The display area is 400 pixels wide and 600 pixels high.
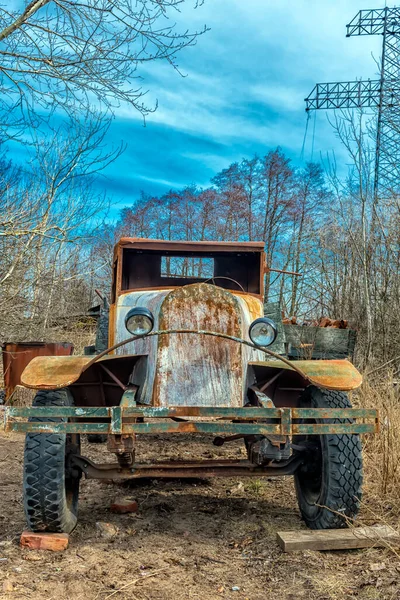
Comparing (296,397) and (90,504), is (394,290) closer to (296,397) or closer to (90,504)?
(296,397)

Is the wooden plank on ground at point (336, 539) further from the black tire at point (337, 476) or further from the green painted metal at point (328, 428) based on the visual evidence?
the green painted metal at point (328, 428)

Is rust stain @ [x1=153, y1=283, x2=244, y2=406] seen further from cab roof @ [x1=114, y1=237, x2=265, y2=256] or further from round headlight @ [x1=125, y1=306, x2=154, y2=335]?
cab roof @ [x1=114, y1=237, x2=265, y2=256]

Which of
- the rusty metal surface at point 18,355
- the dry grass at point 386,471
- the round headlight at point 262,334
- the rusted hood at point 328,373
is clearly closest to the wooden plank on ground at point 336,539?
the dry grass at point 386,471

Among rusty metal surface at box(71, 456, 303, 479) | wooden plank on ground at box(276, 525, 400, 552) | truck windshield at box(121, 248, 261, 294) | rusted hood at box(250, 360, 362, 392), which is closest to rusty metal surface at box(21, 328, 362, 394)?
rusted hood at box(250, 360, 362, 392)

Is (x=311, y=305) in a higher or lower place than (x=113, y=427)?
higher

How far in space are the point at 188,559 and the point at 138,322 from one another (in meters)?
1.41

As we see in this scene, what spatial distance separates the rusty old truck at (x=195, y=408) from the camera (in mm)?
3141

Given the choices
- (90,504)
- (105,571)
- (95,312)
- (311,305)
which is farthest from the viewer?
(95,312)

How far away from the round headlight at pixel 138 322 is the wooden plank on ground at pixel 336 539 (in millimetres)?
1495

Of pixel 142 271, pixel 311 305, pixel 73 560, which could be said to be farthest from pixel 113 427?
pixel 311 305

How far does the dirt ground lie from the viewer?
277 cm

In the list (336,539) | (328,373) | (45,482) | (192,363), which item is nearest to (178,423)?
(192,363)

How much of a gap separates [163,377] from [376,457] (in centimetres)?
267

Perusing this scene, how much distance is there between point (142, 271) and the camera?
18.0ft
